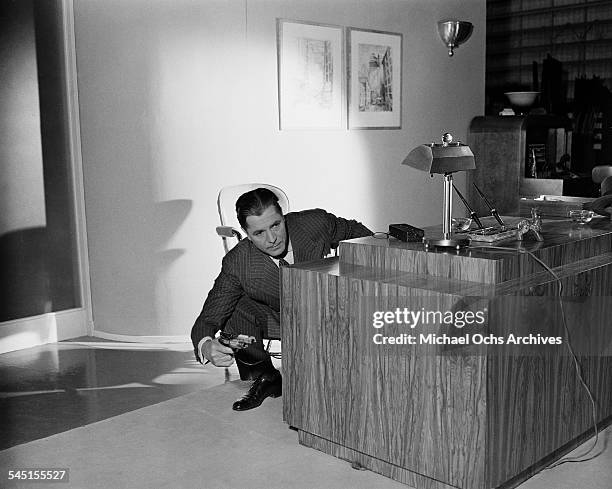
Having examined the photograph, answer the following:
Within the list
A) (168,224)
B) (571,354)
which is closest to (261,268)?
(571,354)

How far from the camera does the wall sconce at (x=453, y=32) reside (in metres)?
6.05

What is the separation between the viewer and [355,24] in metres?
5.38

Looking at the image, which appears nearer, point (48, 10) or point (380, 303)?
point (380, 303)

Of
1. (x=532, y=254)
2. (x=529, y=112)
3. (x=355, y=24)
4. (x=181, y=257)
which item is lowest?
(x=181, y=257)

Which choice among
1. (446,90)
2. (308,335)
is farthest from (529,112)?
(308,335)

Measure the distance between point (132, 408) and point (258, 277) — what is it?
3.05 ft

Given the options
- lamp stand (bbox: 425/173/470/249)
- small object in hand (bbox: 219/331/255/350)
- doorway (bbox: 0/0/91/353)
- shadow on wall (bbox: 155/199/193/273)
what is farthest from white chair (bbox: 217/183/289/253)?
lamp stand (bbox: 425/173/470/249)

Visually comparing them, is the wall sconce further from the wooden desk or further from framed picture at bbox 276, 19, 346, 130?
the wooden desk

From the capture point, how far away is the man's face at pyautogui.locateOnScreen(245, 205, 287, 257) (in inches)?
124

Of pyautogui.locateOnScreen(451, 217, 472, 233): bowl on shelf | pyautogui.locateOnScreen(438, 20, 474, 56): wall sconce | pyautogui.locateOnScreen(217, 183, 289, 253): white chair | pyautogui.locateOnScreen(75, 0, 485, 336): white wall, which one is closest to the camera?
pyautogui.locateOnScreen(451, 217, 472, 233): bowl on shelf

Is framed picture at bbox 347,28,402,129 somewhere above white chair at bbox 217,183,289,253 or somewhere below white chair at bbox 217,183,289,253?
above

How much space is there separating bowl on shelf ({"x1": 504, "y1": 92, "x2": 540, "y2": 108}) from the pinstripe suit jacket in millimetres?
3441

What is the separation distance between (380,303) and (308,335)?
0.36 metres

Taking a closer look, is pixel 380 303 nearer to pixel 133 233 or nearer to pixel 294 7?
pixel 133 233
